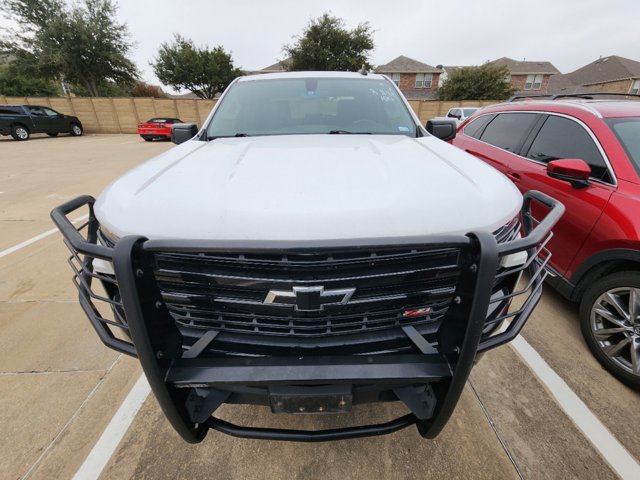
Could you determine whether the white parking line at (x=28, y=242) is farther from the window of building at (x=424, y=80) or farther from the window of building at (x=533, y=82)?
the window of building at (x=533, y=82)

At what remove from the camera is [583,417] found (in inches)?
73.4

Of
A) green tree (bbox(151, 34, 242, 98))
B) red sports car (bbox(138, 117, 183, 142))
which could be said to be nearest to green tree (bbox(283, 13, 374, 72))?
green tree (bbox(151, 34, 242, 98))

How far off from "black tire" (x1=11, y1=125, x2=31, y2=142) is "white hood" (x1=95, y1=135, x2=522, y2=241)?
2025 centimetres

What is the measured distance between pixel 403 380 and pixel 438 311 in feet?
1.03

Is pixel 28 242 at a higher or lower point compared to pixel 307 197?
lower

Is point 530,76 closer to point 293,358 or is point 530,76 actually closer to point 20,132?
point 20,132

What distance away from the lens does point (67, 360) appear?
2.26 metres

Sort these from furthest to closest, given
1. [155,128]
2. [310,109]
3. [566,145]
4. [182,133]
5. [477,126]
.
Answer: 1. [155,128]
2. [477,126]
3. [566,145]
4. [182,133]
5. [310,109]

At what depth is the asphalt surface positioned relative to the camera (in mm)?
1609

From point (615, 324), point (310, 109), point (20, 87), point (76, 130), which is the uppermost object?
point (20, 87)

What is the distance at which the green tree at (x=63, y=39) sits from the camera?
22.7 metres

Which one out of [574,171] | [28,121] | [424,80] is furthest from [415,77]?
[574,171]

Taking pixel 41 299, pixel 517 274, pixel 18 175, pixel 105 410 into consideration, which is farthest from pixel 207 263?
pixel 18 175

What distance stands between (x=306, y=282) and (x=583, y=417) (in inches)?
78.5
